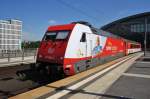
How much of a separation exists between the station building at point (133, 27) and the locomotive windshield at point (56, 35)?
96208mm

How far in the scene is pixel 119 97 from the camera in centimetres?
739

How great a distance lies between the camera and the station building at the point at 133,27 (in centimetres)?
10556

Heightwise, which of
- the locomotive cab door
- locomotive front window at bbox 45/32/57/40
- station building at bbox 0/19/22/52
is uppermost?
station building at bbox 0/19/22/52

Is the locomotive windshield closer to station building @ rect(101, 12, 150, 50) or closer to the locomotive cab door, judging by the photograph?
the locomotive cab door

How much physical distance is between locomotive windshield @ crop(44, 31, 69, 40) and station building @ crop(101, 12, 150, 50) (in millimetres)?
96208

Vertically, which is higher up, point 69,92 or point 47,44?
point 47,44

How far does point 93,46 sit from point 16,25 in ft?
208

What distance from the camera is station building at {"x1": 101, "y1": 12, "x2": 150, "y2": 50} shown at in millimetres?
105562

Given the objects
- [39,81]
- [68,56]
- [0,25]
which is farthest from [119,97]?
[0,25]

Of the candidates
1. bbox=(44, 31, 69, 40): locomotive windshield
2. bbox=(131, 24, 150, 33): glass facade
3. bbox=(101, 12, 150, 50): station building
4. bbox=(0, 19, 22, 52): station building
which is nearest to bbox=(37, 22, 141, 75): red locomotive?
bbox=(44, 31, 69, 40): locomotive windshield

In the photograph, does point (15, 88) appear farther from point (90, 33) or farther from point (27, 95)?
point (90, 33)

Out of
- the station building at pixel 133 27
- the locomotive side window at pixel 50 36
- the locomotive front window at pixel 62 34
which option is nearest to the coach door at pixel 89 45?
the locomotive front window at pixel 62 34

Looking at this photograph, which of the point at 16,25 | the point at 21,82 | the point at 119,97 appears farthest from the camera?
the point at 16,25

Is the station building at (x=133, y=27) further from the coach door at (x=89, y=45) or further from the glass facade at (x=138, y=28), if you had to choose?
the coach door at (x=89, y=45)
